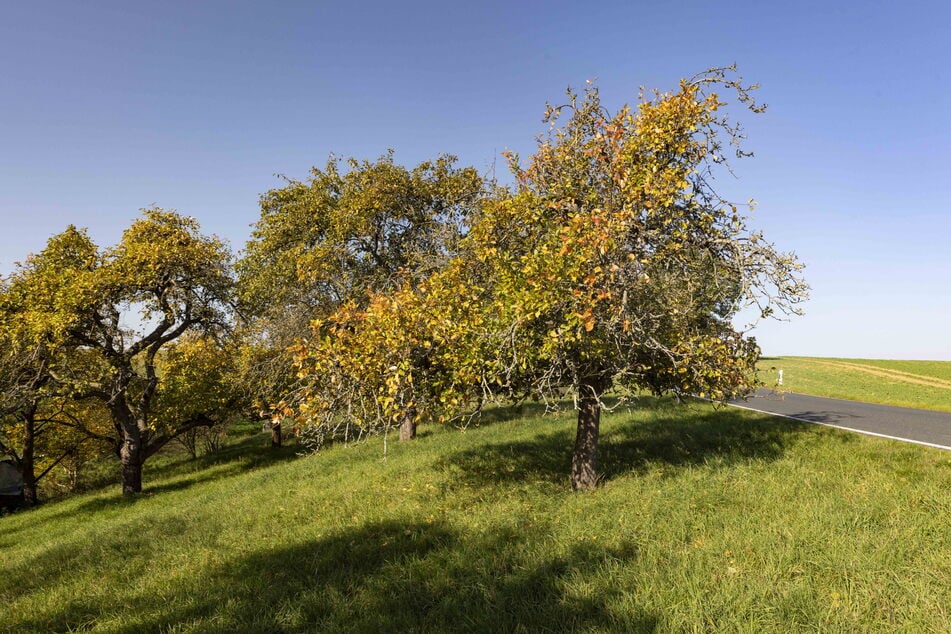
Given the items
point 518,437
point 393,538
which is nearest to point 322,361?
point 393,538

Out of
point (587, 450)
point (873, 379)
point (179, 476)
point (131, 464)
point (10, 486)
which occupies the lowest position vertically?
point (10, 486)

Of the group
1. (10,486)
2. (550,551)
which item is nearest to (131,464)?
(10,486)

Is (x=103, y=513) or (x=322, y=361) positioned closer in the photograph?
(x=322, y=361)

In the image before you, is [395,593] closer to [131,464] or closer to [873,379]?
A: [131,464]

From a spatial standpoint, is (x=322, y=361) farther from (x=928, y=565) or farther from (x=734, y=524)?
(x=928, y=565)

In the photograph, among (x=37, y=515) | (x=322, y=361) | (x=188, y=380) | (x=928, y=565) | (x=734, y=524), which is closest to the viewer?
(x=928, y=565)

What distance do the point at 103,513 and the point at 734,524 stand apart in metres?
20.6

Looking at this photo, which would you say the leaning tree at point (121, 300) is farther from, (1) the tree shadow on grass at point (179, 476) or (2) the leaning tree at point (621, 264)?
(2) the leaning tree at point (621, 264)

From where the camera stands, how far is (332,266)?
17.6m

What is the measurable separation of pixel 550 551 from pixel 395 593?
84.0 inches

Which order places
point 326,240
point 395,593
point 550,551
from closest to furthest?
1. point 395,593
2. point 550,551
3. point 326,240

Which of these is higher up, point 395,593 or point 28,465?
point 395,593

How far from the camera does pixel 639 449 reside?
12695 millimetres

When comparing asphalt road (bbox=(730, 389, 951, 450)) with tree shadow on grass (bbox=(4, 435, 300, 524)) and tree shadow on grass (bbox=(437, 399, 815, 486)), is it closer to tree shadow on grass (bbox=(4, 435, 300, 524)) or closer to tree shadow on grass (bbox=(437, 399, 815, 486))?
tree shadow on grass (bbox=(437, 399, 815, 486))
